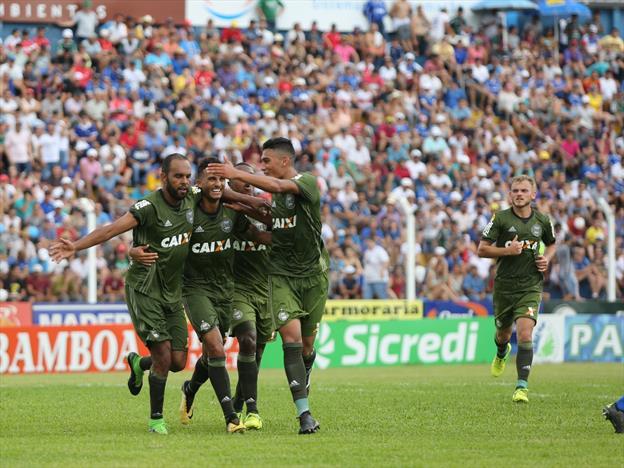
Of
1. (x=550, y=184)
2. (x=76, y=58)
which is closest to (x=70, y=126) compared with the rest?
(x=76, y=58)

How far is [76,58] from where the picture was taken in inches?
1185

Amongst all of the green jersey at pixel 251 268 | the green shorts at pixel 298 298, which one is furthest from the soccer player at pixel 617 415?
the green jersey at pixel 251 268

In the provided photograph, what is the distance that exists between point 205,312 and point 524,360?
488 centimetres

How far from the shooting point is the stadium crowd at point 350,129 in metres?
27.2

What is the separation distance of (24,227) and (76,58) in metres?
6.38

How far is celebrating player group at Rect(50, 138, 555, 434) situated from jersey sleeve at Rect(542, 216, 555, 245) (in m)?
4.08

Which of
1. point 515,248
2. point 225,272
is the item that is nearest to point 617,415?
point 225,272

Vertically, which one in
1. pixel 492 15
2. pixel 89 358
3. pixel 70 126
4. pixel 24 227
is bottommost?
pixel 89 358

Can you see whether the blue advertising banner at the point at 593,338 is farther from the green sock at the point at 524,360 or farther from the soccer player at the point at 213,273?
the soccer player at the point at 213,273

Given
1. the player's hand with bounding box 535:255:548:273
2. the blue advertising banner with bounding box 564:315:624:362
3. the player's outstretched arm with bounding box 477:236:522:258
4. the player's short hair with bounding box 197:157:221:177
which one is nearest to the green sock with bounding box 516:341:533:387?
the player's hand with bounding box 535:255:548:273

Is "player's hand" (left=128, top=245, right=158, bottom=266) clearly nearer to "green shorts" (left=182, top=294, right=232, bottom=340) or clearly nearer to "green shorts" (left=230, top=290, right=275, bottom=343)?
"green shorts" (left=182, top=294, right=232, bottom=340)

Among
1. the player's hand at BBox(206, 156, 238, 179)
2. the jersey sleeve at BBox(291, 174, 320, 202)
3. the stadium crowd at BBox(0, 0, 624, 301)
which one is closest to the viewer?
the player's hand at BBox(206, 156, 238, 179)

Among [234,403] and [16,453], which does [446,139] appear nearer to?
[234,403]

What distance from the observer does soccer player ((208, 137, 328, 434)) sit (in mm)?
12094
